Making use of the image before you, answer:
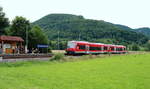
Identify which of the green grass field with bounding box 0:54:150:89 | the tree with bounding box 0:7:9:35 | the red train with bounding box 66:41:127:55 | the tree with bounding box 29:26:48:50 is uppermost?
the tree with bounding box 0:7:9:35

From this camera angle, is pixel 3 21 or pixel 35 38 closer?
pixel 3 21

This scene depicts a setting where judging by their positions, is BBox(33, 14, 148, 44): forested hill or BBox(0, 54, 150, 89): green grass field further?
BBox(33, 14, 148, 44): forested hill

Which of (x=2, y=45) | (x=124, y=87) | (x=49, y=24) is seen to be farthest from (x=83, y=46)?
(x=49, y=24)

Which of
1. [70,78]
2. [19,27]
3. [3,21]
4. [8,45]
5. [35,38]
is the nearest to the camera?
[70,78]

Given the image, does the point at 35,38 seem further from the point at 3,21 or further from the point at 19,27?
the point at 3,21

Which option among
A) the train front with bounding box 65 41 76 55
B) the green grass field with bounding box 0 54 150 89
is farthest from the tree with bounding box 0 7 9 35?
the green grass field with bounding box 0 54 150 89

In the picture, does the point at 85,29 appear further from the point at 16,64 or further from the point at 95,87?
the point at 95,87

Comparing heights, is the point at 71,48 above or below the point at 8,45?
below

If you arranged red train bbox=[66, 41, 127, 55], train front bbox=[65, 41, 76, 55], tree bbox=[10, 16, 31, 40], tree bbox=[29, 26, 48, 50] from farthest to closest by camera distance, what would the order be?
tree bbox=[29, 26, 48, 50] → tree bbox=[10, 16, 31, 40] → red train bbox=[66, 41, 127, 55] → train front bbox=[65, 41, 76, 55]

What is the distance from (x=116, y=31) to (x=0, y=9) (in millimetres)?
86958

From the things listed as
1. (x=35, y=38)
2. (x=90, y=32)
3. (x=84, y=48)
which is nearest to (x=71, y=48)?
(x=84, y=48)

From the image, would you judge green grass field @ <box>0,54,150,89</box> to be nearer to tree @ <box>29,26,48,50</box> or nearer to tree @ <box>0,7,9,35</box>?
tree @ <box>0,7,9,35</box>

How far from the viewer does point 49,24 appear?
136500 mm

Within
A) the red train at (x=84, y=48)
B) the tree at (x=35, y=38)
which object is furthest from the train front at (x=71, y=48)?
the tree at (x=35, y=38)
